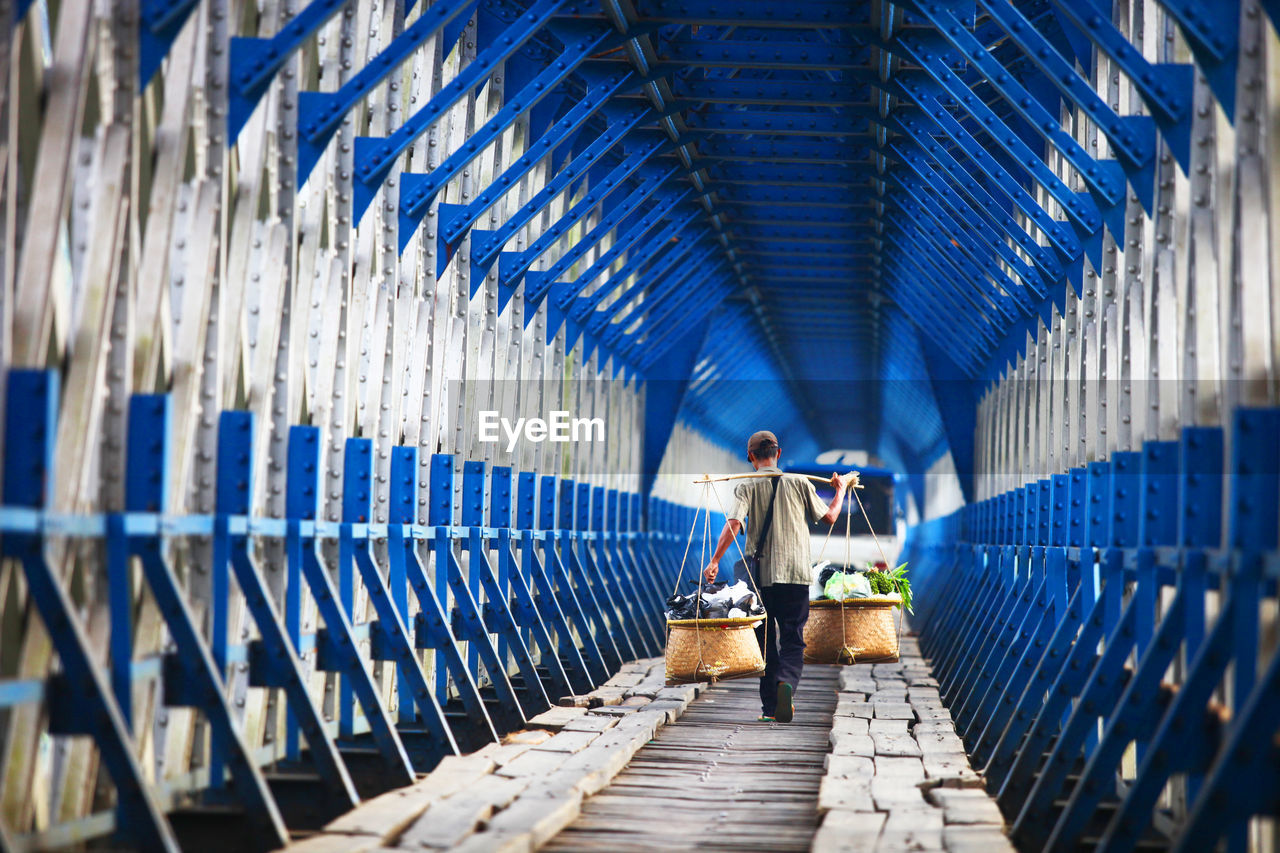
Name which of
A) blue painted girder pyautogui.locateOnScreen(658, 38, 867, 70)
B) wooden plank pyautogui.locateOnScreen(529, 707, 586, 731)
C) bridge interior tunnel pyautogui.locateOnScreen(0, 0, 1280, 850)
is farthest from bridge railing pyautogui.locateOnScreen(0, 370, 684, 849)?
blue painted girder pyautogui.locateOnScreen(658, 38, 867, 70)

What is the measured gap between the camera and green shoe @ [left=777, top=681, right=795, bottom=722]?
392 inches

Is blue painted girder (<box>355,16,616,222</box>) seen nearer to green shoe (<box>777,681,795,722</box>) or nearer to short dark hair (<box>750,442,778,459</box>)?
short dark hair (<box>750,442,778,459</box>)

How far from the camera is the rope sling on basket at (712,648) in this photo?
33.2 feet

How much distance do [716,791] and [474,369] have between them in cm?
445

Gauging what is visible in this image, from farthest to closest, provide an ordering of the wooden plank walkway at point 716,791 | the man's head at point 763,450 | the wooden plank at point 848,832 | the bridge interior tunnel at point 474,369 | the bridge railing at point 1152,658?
the man's head at point 763,450
the wooden plank walkway at point 716,791
the wooden plank at point 848,832
the bridge interior tunnel at point 474,369
the bridge railing at point 1152,658

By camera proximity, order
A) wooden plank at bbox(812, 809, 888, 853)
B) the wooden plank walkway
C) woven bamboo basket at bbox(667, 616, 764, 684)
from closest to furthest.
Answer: wooden plank at bbox(812, 809, 888, 853) → the wooden plank walkway → woven bamboo basket at bbox(667, 616, 764, 684)

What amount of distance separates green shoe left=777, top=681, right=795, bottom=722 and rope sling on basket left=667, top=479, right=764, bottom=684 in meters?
0.33

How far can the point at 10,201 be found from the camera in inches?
183

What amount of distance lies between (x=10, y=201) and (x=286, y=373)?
2618mm

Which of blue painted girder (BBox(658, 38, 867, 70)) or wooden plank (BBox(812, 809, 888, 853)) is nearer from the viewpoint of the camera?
wooden plank (BBox(812, 809, 888, 853))

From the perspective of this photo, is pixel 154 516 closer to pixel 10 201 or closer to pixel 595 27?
pixel 10 201

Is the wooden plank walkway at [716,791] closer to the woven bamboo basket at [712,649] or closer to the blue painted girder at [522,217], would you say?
the woven bamboo basket at [712,649]

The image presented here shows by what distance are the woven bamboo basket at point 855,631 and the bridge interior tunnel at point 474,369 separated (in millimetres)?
774

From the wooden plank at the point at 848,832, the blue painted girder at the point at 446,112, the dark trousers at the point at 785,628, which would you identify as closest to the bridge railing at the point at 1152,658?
the wooden plank at the point at 848,832
